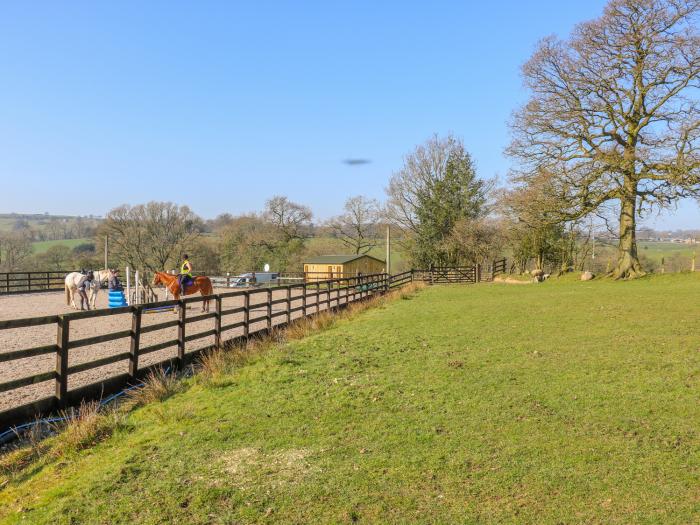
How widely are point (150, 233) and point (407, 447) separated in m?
59.2

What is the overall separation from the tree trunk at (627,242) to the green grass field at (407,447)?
17.9 meters

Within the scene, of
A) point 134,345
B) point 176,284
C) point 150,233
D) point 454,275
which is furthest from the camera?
point 150,233

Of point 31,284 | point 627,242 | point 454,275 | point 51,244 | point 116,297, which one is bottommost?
point 31,284

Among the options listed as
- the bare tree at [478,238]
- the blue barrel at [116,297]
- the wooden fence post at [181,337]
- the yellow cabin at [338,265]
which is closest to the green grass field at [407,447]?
the wooden fence post at [181,337]

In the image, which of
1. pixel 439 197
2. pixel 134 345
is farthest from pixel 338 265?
pixel 134 345

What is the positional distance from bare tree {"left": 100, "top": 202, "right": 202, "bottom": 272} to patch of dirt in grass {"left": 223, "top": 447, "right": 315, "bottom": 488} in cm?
4998

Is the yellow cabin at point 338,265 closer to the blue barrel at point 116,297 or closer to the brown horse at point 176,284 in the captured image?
the brown horse at point 176,284

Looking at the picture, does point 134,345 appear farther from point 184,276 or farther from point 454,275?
point 454,275

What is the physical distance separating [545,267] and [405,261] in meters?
13.8

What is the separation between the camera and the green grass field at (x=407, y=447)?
4031 millimetres

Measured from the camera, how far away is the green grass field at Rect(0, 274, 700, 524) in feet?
13.2

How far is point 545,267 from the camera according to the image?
41.8 meters

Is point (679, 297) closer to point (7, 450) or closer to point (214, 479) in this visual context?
point (214, 479)

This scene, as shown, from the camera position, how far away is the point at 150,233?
59.7m
